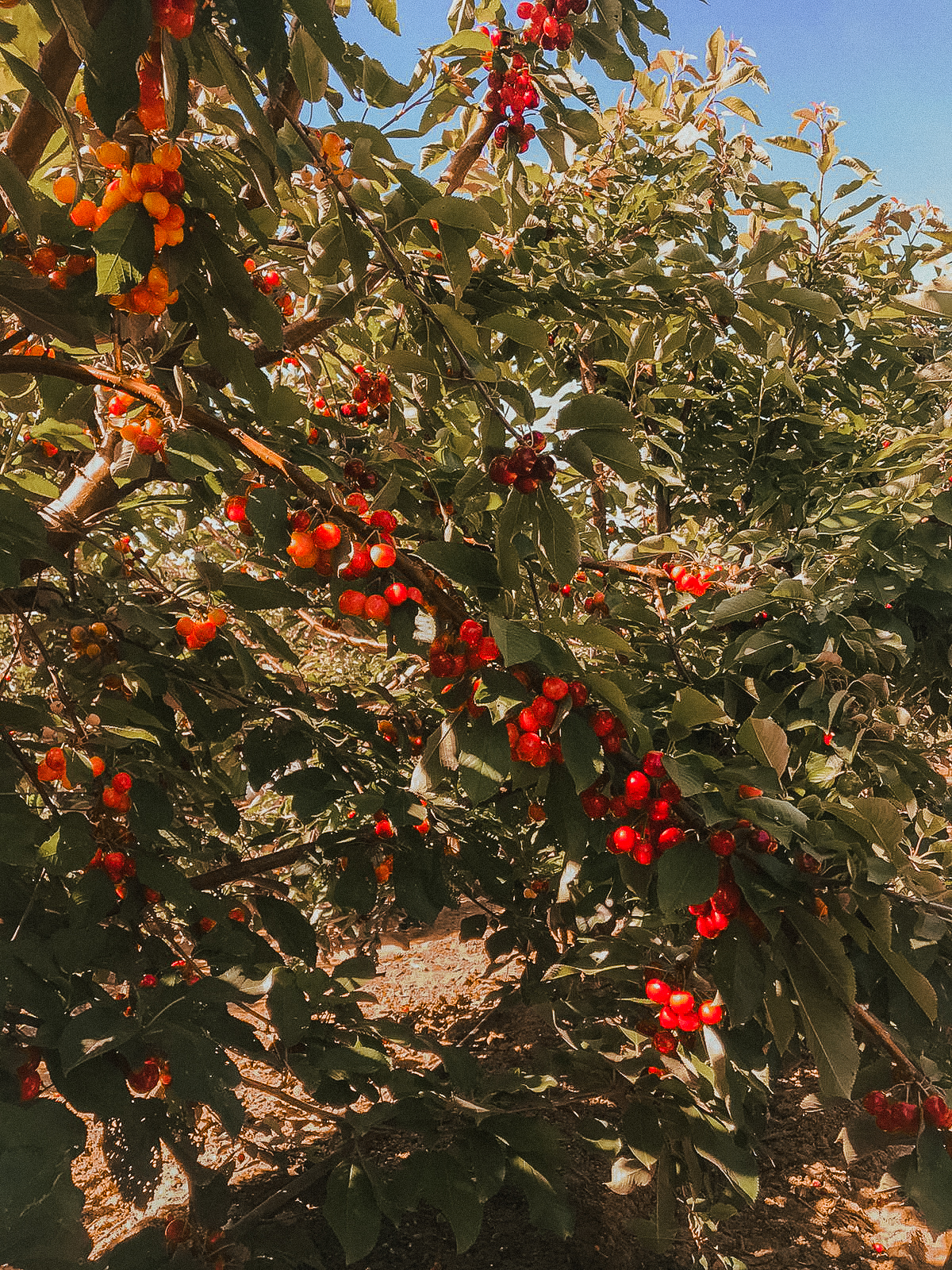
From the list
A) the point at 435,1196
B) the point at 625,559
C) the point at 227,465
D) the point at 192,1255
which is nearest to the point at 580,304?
the point at 625,559

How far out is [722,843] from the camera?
52.5 inches

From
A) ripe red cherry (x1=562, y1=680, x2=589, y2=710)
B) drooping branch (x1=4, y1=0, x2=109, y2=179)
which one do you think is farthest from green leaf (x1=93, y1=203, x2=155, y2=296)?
ripe red cherry (x1=562, y1=680, x2=589, y2=710)

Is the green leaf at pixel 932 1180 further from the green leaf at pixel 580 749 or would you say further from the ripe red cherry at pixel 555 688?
the ripe red cherry at pixel 555 688

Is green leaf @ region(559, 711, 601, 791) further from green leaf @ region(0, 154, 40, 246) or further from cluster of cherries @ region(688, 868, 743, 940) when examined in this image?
green leaf @ region(0, 154, 40, 246)

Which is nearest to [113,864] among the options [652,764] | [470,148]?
[652,764]

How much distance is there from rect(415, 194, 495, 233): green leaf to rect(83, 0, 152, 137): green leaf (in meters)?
0.41

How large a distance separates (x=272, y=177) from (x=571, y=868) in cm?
123

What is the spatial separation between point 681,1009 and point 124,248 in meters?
1.60

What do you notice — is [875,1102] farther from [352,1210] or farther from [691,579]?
[691,579]

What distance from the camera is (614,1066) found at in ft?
6.33

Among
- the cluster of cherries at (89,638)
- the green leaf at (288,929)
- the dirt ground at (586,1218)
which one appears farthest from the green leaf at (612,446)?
the dirt ground at (586,1218)

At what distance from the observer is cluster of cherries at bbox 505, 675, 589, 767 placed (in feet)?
4.15

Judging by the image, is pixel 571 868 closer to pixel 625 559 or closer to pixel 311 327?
pixel 625 559

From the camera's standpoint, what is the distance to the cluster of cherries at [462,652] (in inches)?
51.9
